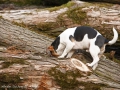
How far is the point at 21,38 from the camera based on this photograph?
643 centimetres

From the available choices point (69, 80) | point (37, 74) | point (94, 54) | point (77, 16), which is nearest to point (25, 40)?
point (37, 74)

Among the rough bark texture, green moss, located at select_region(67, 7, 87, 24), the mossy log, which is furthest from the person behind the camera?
green moss, located at select_region(67, 7, 87, 24)

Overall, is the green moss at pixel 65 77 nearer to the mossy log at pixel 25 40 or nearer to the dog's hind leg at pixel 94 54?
the dog's hind leg at pixel 94 54

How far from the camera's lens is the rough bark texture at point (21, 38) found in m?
6.35

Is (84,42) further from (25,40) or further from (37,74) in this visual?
(25,40)

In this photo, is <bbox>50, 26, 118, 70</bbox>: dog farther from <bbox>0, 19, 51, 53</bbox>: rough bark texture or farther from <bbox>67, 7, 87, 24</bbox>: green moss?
<bbox>67, 7, 87, 24</bbox>: green moss

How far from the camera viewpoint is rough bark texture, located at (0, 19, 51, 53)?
6352 millimetres

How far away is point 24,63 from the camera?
5.06 m

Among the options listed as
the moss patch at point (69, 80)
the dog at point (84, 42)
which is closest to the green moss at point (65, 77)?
the moss patch at point (69, 80)

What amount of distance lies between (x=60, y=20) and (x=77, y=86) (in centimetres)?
343

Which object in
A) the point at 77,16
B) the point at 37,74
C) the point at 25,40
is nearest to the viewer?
the point at 37,74

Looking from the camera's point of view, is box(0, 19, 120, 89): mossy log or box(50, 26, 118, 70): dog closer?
box(50, 26, 118, 70): dog

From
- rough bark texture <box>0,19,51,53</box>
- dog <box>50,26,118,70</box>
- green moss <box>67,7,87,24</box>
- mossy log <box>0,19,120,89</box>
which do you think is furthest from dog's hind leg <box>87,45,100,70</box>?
green moss <box>67,7,87,24</box>

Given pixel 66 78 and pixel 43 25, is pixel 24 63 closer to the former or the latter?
pixel 66 78
